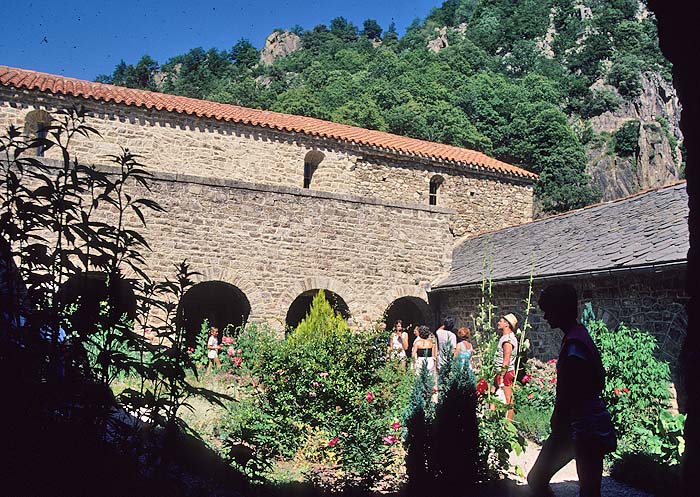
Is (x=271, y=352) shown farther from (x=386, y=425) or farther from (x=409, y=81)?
(x=409, y=81)

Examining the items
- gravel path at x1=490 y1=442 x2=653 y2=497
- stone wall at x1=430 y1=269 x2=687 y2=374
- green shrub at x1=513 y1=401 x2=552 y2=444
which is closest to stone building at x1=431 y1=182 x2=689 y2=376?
stone wall at x1=430 y1=269 x2=687 y2=374

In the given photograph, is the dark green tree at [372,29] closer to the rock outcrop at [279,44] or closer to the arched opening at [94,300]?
the rock outcrop at [279,44]

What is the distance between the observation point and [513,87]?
43281 mm

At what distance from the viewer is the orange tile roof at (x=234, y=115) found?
48.3 feet

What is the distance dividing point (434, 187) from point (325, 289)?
696 cm

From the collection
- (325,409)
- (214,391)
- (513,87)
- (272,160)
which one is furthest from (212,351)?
(513,87)

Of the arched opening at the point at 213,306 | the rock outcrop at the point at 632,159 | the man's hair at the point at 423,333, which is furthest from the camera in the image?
the rock outcrop at the point at 632,159

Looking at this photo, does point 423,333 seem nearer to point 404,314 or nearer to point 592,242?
point 592,242

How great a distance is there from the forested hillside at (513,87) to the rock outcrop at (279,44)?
4.67 metres

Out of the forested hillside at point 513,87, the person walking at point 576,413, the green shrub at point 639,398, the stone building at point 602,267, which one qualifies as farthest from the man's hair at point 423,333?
the forested hillside at point 513,87

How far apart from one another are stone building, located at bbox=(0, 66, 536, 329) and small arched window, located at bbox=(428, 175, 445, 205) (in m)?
0.04

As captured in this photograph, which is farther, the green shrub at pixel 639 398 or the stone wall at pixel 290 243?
the stone wall at pixel 290 243

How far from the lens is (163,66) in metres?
61.8

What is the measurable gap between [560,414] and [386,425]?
3.41m
